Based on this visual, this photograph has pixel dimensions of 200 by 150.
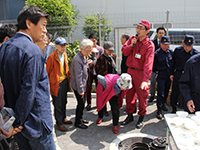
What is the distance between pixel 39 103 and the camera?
181cm

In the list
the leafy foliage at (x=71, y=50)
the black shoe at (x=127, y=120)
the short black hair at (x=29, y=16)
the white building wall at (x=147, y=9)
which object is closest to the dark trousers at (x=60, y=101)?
the black shoe at (x=127, y=120)

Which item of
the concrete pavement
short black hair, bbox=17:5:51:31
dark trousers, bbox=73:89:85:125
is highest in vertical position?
short black hair, bbox=17:5:51:31

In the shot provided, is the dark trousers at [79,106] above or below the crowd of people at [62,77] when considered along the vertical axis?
below

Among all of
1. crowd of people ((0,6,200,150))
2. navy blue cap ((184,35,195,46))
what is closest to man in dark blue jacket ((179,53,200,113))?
crowd of people ((0,6,200,150))

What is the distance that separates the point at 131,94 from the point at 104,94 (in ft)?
2.48

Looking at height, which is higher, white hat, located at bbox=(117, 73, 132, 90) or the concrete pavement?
white hat, located at bbox=(117, 73, 132, 90)

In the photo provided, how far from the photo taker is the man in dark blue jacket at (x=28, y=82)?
5.58 feet

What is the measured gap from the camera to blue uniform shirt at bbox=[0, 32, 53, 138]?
→ 1700 mm

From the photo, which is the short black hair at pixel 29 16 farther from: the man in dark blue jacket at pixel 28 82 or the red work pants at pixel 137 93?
the red work pants at pixel 137 93

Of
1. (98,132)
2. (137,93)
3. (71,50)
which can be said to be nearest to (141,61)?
(137,93)

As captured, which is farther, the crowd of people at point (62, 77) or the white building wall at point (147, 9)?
the white building wall at point (147, 9)

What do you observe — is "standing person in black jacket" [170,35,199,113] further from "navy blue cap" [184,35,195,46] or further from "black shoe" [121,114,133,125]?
"black shoe" [121,114,133,125]

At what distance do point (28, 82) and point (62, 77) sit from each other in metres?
2.25

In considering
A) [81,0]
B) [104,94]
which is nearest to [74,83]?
[104,94]
